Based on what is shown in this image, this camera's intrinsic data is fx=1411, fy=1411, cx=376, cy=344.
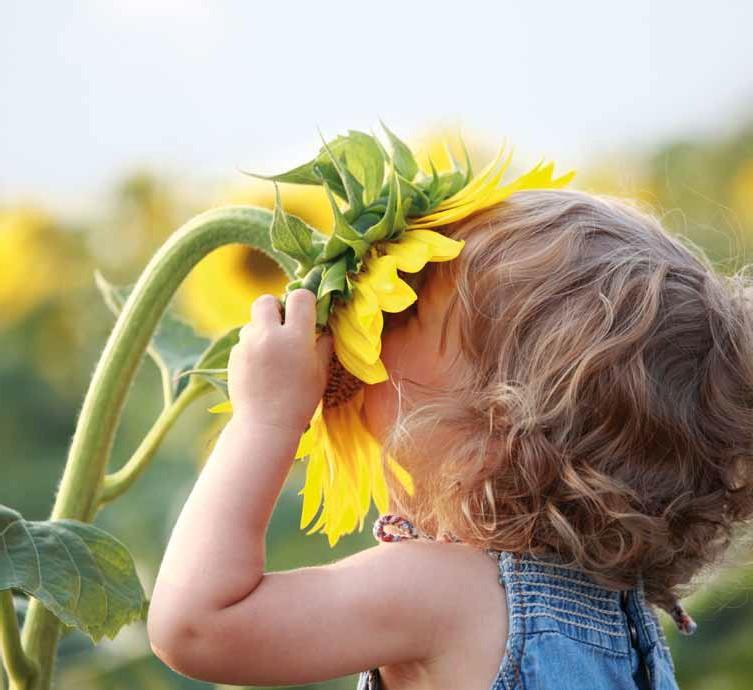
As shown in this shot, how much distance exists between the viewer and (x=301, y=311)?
1116mm

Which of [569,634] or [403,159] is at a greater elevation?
[403,159]

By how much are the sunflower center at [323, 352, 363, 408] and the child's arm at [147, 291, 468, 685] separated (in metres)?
0.03

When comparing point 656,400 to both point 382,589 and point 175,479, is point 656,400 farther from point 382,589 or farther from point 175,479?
point 175,479

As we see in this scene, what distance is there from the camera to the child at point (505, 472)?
108 centimetres

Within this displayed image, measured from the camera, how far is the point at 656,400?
1.18 meters

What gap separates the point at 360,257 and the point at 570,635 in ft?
1.18

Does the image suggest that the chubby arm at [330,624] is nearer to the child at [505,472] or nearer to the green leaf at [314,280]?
the child at [505,472]

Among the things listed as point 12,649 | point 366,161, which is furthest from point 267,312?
point 12,649

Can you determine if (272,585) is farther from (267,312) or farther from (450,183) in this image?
(450,183)

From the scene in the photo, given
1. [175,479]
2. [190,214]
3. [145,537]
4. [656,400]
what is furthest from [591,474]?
[190,214]

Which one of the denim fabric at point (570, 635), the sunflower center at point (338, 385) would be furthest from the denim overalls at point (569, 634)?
the sunflower center at point (338, 385)

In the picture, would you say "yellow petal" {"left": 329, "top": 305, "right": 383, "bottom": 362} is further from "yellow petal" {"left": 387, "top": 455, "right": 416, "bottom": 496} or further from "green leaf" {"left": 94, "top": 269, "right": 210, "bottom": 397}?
"green leaf" {"left": 94, "top": 269, "right": 210, "bottom": 397}

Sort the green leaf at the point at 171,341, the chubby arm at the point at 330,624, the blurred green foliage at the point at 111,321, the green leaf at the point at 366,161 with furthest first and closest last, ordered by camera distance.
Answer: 1. the blurred green foliage at the point at 111,321
2. the green leaf at the point at 171,341
3. the green leaf at the point at 366,161
4. the chubby arm at the point at 330,624

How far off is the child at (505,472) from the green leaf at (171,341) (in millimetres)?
261
